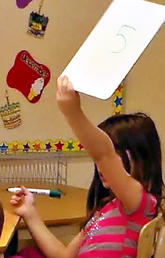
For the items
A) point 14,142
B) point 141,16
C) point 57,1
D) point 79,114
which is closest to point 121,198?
point 79,114

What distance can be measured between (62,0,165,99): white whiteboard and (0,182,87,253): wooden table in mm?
601

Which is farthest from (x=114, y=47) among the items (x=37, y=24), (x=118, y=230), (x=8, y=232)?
(x=37, y=24)

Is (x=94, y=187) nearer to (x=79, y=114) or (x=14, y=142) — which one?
(x=79, y=114)

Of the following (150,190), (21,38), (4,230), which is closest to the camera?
(150,190)

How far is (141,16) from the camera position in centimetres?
102

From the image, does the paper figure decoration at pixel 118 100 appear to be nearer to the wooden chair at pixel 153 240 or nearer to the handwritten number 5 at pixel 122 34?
the wooden chair at pixel 153 240

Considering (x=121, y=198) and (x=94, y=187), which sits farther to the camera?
(x=94, y=187)

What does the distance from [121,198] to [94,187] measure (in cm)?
30

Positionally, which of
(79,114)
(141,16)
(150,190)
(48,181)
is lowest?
(48,181)

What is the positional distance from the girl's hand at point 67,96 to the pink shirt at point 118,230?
0.34m

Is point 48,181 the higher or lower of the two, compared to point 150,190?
lower

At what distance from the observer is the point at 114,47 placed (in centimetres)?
99

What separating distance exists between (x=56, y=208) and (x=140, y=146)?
70cm

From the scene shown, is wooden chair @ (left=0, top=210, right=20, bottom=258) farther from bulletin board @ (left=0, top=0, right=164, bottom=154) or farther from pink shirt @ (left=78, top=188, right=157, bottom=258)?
bulletin board @ (left=0, top=0, right=164, bottom=154)
